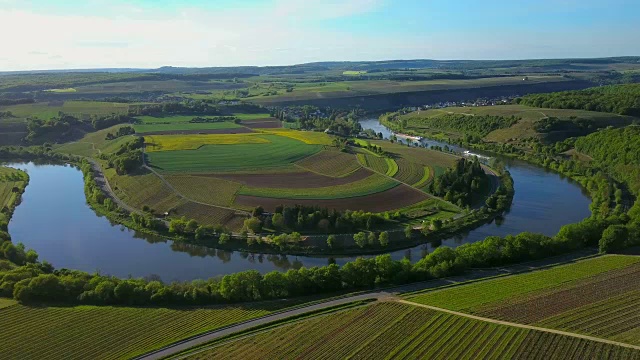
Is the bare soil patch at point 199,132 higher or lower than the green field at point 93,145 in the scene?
higher

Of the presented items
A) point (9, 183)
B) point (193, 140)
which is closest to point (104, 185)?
point (9, 183)

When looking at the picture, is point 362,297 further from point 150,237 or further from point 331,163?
point 331,163

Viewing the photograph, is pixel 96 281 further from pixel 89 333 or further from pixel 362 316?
pixel 362 316

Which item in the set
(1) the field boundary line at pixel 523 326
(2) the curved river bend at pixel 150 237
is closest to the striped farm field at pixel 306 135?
(2) the curved river bend at pixel 150 237

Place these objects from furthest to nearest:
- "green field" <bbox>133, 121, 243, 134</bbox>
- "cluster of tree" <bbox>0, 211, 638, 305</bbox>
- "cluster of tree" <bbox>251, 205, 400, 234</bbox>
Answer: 1. "green field" <bbox>133, 121, 243, 134</bbox>
2. "cluster of tree" <bbox>251, 205, 400, 234</bbox>
3. "cluster of tree" <bbox>0, 211, 638, 305</bbox>

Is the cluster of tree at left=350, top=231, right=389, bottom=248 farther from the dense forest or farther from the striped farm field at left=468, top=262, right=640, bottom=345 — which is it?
the dense forest

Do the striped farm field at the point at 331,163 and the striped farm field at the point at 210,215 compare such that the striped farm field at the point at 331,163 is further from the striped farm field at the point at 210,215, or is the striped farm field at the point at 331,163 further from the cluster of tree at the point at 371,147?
the striped farm field at the point at 210,215

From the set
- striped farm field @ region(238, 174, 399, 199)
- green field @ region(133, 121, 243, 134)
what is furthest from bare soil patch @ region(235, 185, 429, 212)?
green field @ region(133, 121, 243, 134)
